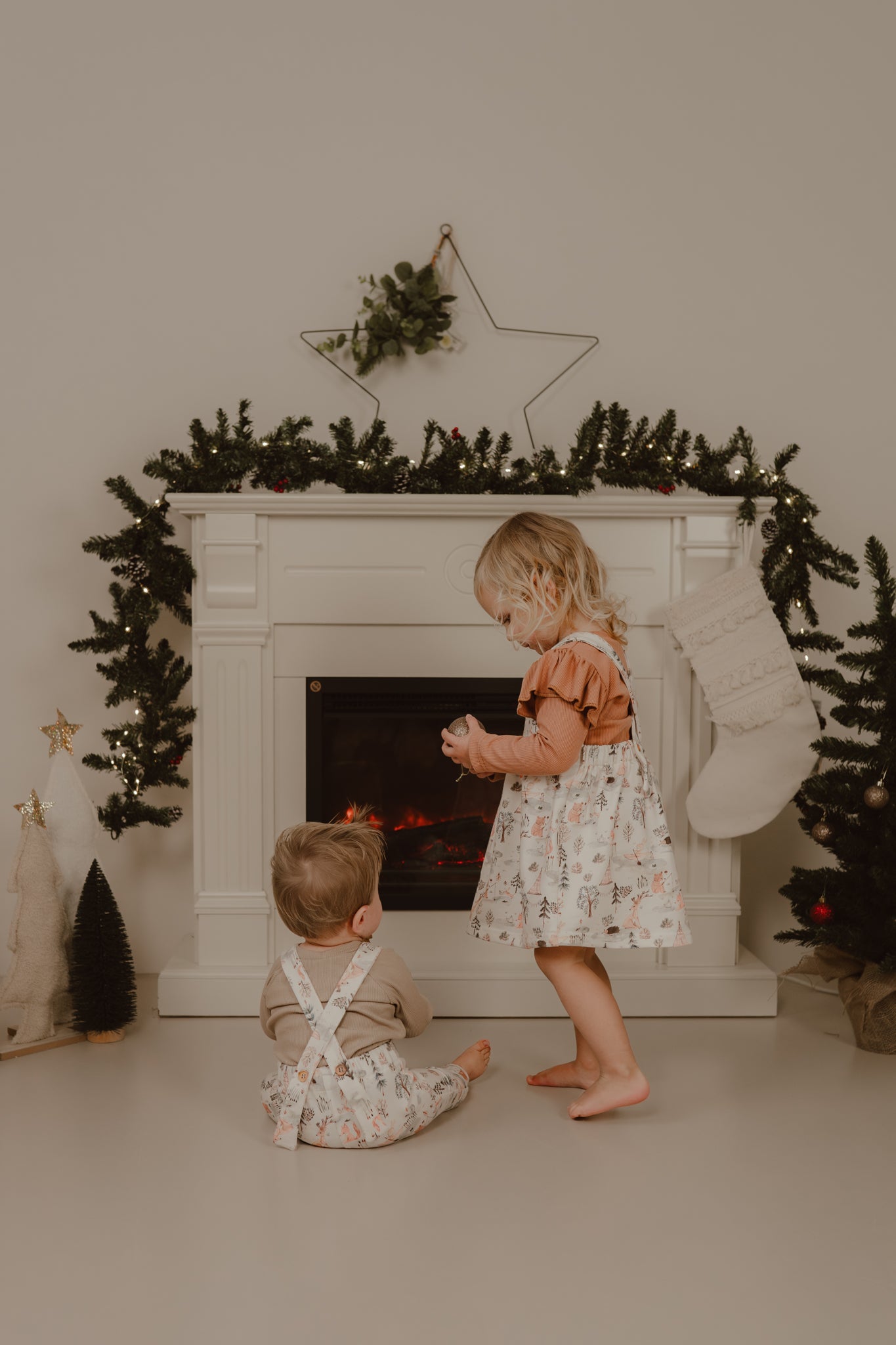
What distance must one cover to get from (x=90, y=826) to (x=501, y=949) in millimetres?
1106

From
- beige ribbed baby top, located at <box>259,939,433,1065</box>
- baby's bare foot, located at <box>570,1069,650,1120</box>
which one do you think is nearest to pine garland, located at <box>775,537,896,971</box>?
baby's bare foot, located at <box>570,1069,650,1120</box>

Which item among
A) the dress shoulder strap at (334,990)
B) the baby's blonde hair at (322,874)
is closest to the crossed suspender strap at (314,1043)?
the dress shoulder strap at (334,990)

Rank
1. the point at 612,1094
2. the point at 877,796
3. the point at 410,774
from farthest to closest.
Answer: the point at 410,774, the point at 877,796, the point at 612,1094

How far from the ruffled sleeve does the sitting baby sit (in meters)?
0.46

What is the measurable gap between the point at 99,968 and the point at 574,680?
4.48 feet

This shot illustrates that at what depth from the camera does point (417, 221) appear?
2994 millimetres

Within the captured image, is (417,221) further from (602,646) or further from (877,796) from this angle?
(877,796)

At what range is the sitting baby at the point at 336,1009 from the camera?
1.96m

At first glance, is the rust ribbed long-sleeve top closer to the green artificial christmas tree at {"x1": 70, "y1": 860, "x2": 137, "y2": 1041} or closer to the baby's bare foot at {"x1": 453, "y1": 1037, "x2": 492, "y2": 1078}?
the baby's bare foot at {"x1": 453, "y1": 1037, "x2": 492, "y2": 1078}

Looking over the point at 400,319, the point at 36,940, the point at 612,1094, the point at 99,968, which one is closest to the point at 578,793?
the point at 612,1094

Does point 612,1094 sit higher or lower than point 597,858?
lower

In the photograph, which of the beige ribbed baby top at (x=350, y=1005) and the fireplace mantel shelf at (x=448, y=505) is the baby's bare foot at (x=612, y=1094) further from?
the fireplace mantel shelf at (x=448, y=505)

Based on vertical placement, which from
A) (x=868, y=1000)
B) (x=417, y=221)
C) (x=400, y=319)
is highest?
(x=417, y=221)

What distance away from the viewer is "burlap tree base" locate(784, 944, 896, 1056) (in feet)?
8.13
